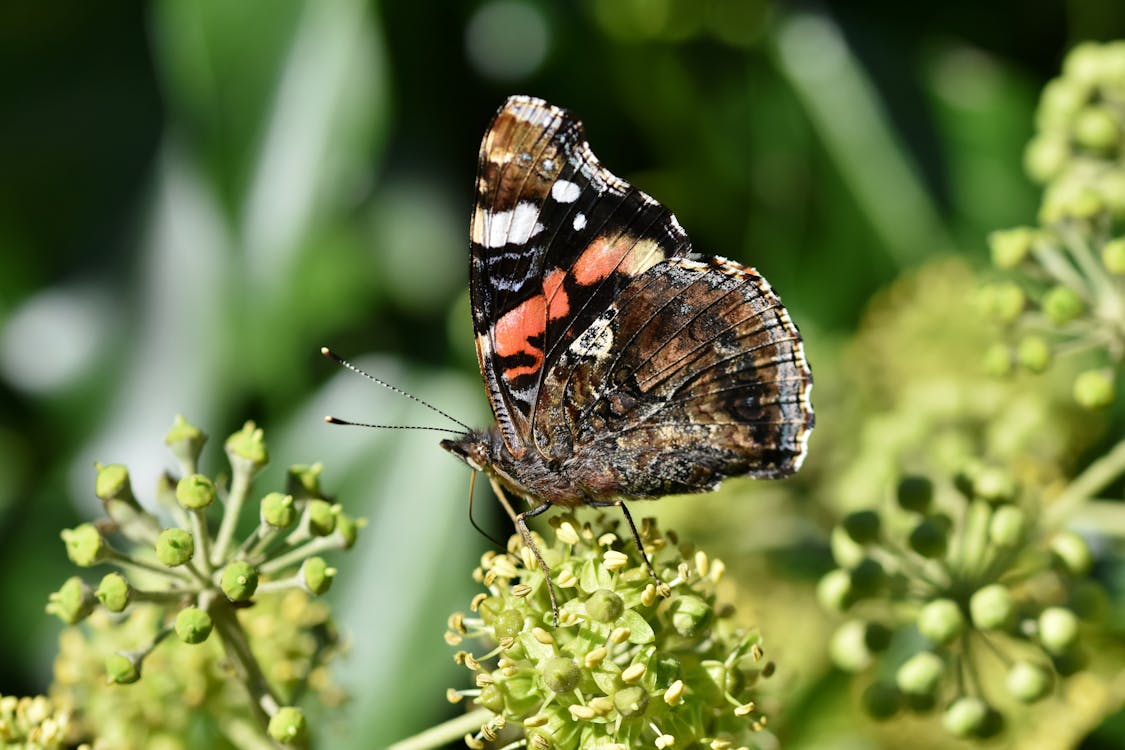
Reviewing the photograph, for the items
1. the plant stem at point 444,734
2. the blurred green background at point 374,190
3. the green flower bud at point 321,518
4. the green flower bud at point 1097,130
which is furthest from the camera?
the blurred green background at point 374,190

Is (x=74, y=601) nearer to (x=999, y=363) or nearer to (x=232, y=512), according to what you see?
(x=232, y=512)

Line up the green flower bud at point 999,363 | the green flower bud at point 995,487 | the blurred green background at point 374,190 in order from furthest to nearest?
Answer: 1. the blurred green background at point 374,190
2. the green flower bud at point 999,363
3. the green flower bud at point 995,487

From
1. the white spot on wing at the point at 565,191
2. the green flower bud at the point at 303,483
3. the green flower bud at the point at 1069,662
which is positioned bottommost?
the green flower bud at the point at 1069,662

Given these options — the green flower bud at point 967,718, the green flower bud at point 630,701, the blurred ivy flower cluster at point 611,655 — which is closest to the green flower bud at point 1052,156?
the green flower bud at point 967,718

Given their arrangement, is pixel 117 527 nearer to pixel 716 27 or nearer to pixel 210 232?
pixel 210 232

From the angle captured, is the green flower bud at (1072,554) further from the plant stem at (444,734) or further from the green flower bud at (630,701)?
the plant stem at (444,734)

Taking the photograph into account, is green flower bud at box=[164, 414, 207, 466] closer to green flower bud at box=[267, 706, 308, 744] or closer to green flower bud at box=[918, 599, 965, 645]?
green flower bud at box=[267, 706, 308, 744]
